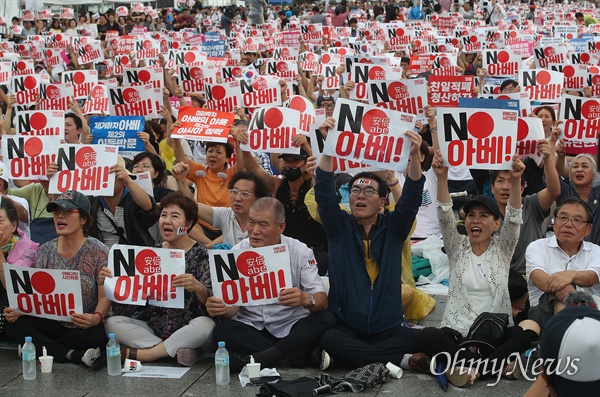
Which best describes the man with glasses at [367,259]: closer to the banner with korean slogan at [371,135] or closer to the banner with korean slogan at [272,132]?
the banner with korean slogan at [371,135]

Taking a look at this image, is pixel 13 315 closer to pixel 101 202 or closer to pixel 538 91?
pixel 101 202

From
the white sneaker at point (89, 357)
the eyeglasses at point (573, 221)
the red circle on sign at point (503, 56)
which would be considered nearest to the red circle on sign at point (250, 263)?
the white sneaker at point (89, 357)

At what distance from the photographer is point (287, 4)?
51938mm

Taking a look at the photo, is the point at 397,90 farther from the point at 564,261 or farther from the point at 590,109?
the point at 564,261

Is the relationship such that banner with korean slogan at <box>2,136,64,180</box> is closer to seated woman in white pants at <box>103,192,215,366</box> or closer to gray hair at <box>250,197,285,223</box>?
seated woman in white pants at <box>103,192,215,366</box>

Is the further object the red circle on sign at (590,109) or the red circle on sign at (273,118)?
the red circle on sign at (590,109)

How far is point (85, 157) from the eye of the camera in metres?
8.70

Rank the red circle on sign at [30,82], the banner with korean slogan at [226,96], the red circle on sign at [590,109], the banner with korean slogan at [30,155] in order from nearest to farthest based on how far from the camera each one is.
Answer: the banner with korean slogan at [30,155], the red circle on sign at [590,109], the banner with korean slogan at [226,96], the red circle on sign at [30,82]

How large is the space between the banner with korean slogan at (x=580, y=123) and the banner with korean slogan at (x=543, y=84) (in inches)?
170

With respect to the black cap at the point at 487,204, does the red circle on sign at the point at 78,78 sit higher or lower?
lower

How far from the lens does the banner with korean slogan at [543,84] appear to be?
46.7 ft

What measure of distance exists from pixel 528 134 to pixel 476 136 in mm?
973

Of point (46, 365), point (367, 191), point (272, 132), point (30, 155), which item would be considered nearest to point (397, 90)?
point (272, 132)

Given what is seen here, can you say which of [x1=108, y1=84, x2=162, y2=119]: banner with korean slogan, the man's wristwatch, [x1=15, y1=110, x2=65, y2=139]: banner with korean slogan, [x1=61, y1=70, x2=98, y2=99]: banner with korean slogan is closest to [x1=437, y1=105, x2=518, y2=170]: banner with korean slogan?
the man's wristwatch
